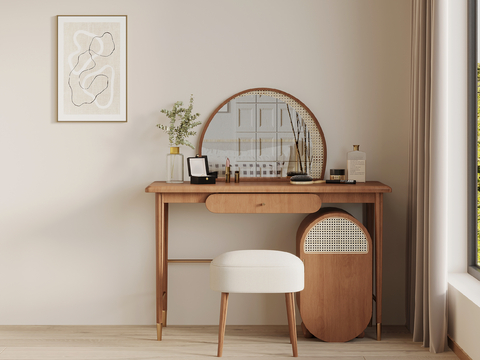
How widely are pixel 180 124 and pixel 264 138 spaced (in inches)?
21.0

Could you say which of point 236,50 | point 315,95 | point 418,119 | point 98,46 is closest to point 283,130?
point 315,95

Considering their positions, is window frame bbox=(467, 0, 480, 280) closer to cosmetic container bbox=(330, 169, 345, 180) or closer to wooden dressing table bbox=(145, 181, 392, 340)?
wooden dressing table bbox=(145, 181, 392, 340)

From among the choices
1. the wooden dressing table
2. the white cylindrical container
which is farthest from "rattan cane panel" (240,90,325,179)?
the white cylindrical container

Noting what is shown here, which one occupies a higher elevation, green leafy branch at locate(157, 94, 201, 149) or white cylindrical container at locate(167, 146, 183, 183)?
green leafy branch at locate(157, 94, 201, 149)

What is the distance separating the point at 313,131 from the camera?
268 centimetres

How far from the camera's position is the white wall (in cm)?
267

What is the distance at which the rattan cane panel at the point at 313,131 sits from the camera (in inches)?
105

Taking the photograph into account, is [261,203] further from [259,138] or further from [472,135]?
[472,135]

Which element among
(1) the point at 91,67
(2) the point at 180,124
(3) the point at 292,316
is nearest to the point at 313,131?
(2) the point at 180,124

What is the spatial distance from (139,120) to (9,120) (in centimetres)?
81

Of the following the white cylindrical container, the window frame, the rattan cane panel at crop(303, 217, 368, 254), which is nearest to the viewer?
the window frame

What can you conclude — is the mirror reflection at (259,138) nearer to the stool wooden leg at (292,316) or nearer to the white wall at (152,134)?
the white wall at (152,134)

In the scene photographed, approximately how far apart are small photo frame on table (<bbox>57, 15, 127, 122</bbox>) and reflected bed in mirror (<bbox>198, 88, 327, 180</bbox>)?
2.04 feet

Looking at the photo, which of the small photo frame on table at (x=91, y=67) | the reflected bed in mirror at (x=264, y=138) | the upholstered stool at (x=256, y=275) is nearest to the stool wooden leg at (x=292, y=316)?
the upholstered stool at (x=256, y=275)
